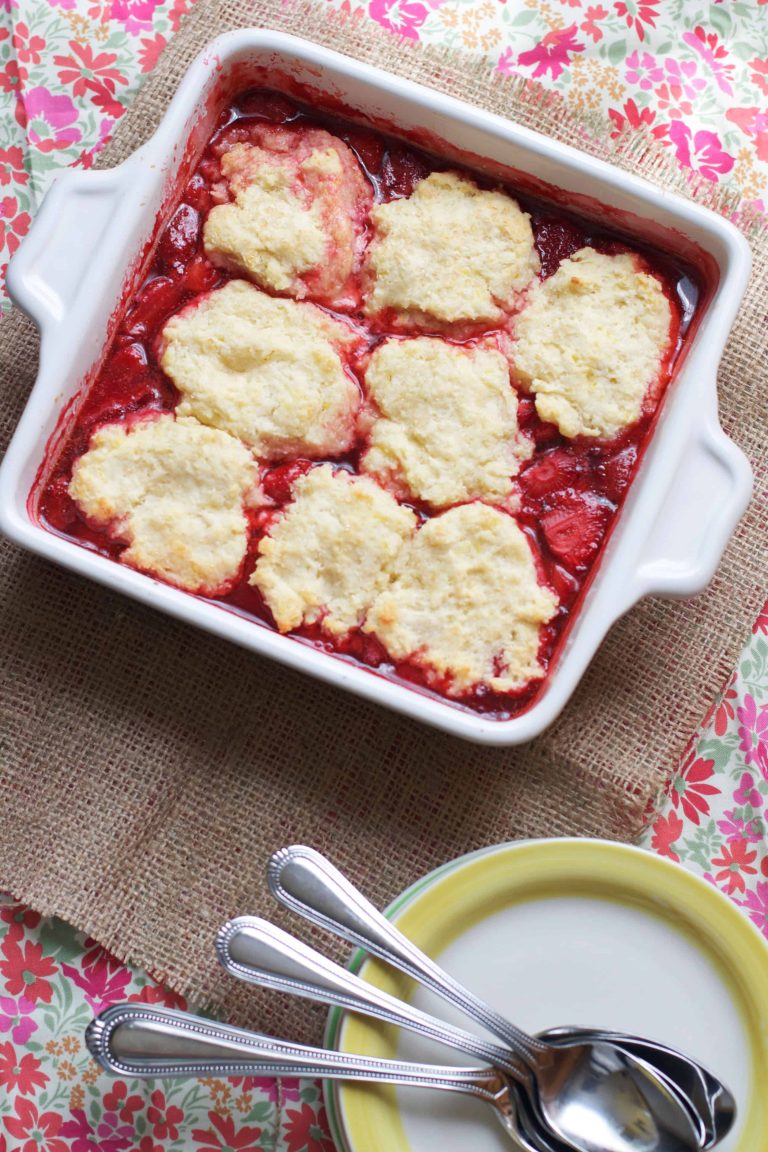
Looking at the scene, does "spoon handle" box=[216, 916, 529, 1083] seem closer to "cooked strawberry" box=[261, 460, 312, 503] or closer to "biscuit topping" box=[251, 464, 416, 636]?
"biscuit topping" box=[251, 464, 416, 636]

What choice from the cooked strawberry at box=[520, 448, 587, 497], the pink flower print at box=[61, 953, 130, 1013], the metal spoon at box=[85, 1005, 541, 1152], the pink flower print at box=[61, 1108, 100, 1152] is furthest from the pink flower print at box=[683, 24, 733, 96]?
the pink flower print at box=[61, 1108, 100, 1152]

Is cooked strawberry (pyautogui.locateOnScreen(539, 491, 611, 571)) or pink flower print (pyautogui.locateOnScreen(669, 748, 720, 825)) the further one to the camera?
pink flower print (pyautogui.locateOnScreen(669, 748, 720, 825))

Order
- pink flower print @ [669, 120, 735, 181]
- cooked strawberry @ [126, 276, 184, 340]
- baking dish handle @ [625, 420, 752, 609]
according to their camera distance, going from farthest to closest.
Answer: pink flower print @ [669, 120, 735, 181], cooked strawberry @ [126, 276, 184, 340], baking dish handle @ [625, 420, 752, 609]

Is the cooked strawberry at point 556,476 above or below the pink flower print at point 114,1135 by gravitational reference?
above

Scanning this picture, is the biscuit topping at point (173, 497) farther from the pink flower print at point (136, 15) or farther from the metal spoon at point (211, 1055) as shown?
the pink flower print at point (136, 15)

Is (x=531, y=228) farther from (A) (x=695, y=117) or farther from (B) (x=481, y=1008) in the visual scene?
(B) (x=481, y=1008)

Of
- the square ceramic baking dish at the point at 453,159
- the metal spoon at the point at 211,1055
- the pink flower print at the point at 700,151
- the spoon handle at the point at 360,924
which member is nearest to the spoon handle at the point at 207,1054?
the metal spoon at the point at 211,1055

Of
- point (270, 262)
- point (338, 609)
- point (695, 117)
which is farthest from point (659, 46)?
point (338, 609)

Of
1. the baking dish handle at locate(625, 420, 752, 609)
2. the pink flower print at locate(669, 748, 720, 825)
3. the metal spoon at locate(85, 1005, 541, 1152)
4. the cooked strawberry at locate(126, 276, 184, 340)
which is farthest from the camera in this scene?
the pink flower print at locate(669, 748, 720, 825)
